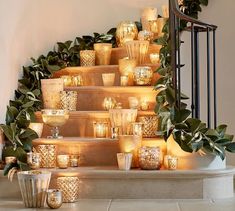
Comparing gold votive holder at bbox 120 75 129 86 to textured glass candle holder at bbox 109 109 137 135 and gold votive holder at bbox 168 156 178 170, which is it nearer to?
textured glass candle holder at bbox 109 109 137 135

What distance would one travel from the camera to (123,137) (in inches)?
154

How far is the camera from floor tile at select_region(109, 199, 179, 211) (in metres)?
3.42

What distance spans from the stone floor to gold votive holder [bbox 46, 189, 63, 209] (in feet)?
0.14

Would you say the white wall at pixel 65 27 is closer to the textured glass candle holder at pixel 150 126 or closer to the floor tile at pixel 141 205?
the textured glass candle holder at pixel 150 126

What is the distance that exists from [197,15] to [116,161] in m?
2.15

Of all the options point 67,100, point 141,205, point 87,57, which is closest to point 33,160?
point 67,100

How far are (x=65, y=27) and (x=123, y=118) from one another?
5.83 feet

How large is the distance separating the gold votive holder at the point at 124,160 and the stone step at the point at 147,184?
56 mm

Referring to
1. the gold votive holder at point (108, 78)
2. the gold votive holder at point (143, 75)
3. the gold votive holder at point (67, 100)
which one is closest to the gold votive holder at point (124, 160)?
the gold votive holder at point (67, 100)

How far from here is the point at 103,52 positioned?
5070 millimetres

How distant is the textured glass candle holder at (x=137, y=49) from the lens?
4848 mm

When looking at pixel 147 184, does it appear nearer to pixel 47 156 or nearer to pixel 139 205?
pixel 139 205

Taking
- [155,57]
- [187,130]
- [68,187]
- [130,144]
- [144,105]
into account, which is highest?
[155,57]

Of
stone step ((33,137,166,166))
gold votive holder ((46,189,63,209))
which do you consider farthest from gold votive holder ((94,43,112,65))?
gold votive holder ((46,189,63,209))
